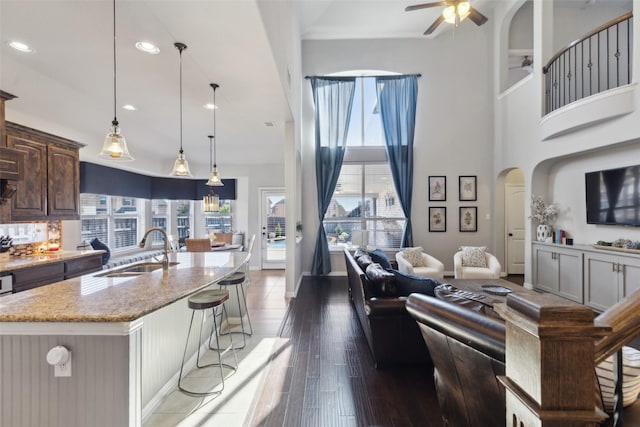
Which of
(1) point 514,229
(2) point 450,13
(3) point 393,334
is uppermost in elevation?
(2) point 450,13

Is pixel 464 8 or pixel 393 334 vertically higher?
pixel 464 8

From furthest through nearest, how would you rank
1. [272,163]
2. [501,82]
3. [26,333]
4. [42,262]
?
[272,163] < [501,82] < [42,262] < [26,333]

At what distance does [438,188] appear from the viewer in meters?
6.39

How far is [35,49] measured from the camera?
2637 millimetres

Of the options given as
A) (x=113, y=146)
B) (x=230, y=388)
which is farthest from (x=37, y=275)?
(x=230, y=388)

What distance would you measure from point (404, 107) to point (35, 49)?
5.91 m

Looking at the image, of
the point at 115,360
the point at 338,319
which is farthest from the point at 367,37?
the point at 115,360

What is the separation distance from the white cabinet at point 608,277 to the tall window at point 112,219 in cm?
813

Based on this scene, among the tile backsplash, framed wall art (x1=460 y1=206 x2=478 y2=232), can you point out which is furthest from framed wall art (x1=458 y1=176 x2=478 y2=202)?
the tile backsplash

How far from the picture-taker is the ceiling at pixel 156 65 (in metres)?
2.15

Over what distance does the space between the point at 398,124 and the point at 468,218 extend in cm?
266

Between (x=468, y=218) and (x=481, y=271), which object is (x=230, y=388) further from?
(x=468, y=218)

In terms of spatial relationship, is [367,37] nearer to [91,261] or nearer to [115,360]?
[91,261]

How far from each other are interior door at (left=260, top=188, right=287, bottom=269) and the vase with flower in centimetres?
521
